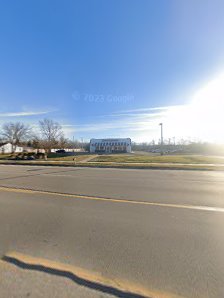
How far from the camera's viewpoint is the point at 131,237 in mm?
3855

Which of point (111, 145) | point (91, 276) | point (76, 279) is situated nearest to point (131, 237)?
point (91, 276)

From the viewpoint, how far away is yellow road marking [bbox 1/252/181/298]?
93.5 inches

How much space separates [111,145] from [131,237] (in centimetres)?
6245

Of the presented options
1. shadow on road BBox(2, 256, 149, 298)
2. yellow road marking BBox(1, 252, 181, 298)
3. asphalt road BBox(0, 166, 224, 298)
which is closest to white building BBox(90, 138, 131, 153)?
asphalt road BBox(0, 166, 224, 298)

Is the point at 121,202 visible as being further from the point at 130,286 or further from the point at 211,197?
the point at 130,286

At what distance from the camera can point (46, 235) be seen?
398cm

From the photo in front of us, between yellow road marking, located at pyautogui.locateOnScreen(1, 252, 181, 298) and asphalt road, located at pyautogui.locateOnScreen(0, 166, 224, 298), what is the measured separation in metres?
0.04

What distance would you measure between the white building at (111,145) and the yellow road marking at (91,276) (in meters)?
61.0

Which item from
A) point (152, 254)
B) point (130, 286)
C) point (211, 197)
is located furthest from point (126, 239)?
point (211, 197)

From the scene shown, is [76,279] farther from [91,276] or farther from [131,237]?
[131,237]

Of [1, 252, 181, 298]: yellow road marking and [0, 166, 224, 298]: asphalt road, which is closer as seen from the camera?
[1, 252, 181, 298]: yellow road marking

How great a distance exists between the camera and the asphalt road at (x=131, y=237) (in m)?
2.69

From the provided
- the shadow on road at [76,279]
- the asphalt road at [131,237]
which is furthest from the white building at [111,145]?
the shadow on road at [76,279]

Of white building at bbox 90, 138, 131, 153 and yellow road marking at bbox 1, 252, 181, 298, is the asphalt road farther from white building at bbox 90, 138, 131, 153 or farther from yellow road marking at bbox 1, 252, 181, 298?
white building at bbox 90, 138, 131, 153
